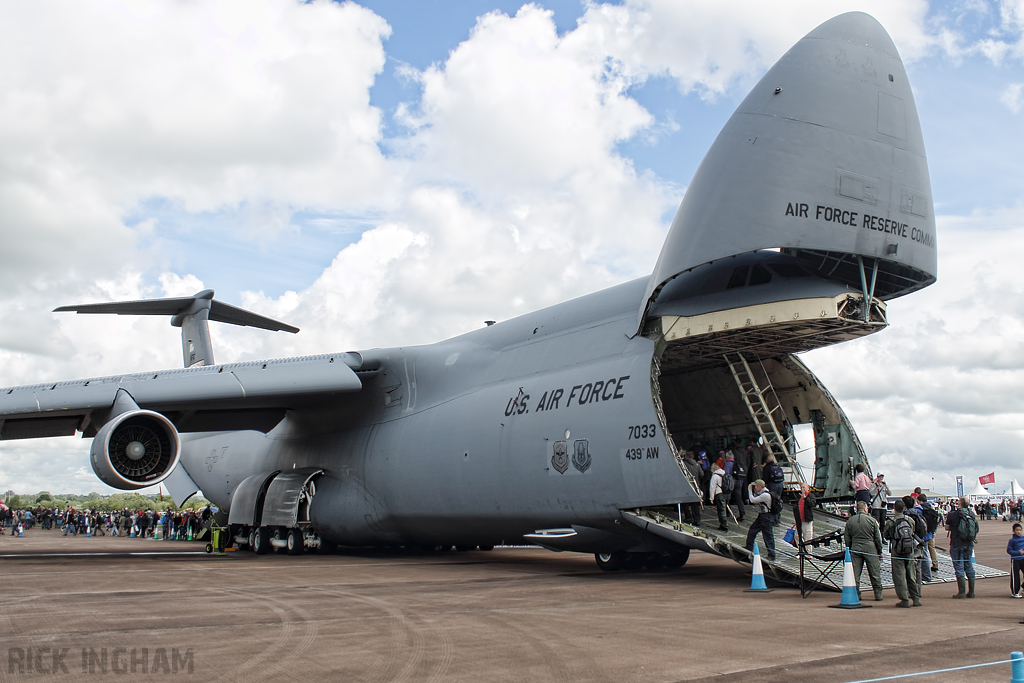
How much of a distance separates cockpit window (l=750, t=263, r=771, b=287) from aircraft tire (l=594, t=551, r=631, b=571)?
5.42 metres

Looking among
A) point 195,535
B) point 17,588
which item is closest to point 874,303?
point 17,588

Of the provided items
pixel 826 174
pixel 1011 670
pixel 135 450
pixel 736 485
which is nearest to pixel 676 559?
pixel 736 485

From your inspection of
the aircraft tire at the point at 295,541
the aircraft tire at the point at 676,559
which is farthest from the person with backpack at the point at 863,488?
the aircraft tire at the point at 295,541

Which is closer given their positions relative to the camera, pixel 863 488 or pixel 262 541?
pixel 863 488

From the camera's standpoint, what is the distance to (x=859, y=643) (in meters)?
7.34

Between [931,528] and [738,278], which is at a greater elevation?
[738,278]

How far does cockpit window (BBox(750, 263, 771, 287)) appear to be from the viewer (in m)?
13.0

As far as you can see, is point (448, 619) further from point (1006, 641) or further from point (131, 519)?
point (131, 519)

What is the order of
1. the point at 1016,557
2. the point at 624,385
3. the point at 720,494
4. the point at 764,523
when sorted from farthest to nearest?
the point at 624,385
the point at 720,494
the point at 764,523
the point at 1016,557

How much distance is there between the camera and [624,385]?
1370cm

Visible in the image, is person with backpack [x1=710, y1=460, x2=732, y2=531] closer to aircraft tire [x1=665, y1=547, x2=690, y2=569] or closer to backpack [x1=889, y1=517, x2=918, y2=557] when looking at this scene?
aircraft tire [x1=665, y1=547, x2=690, y2=569]

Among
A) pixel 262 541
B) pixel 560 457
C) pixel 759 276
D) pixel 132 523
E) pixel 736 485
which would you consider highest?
pixel 759 276

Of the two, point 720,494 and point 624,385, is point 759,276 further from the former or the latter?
point 720,494

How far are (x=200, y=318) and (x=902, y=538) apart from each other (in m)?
21.5
